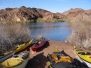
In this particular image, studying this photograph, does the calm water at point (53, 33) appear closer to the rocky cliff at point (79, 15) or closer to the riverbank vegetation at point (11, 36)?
the rocky cliff at point (79, 15)

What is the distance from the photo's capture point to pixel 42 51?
14.2 m

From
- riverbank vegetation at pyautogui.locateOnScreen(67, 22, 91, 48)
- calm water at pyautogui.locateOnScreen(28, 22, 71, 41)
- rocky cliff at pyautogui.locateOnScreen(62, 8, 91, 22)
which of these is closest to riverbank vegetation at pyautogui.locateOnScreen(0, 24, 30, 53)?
riverbank vegetation at pyautogui.locateOnScreen(67, 22, 91, 48)

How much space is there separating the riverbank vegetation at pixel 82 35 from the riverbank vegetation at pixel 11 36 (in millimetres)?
5034

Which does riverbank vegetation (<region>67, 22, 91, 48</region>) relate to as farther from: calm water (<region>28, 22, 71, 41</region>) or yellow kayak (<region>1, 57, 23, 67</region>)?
yellow kayak (<region>1, 57, 23, 67</region>)

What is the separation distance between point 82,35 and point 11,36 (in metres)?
7.12

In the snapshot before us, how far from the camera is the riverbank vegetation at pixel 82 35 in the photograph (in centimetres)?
1606

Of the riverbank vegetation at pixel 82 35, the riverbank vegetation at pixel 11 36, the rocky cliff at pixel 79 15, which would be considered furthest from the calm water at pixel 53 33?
the riverbank vegetation at pixel 82 35

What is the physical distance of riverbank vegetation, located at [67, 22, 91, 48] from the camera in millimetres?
16062

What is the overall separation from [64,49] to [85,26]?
3.86 metres

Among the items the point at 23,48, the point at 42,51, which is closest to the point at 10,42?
the point at 23,48

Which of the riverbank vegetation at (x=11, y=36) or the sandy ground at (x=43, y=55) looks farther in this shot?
the riverbank vegetation at (x=11, y=36)

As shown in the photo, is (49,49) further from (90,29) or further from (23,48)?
(90,29)

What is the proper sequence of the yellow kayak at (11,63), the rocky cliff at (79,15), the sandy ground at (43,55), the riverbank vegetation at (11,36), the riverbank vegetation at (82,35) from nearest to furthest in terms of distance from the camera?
the yellow kayak at (11,63)
the sandy ground at (43,55)
the riverbank vegetation at (11,36)
the riverbank vegetation at (82,35)
the rocky cliff at (79,15)

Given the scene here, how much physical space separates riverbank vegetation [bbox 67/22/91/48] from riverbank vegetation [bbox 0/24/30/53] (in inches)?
198
